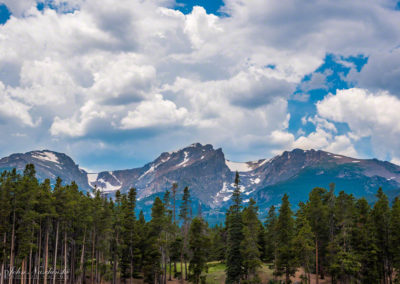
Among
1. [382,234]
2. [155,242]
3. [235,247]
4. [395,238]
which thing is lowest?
[235,247]

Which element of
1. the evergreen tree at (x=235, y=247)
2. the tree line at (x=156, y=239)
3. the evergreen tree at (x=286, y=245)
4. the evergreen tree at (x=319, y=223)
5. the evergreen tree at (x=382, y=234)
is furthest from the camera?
the evergreen tree at (x=319, y=223)

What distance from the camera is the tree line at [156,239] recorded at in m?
51.1

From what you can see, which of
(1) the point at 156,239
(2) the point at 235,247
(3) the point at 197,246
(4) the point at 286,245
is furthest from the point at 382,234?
(1) the point at 156,239

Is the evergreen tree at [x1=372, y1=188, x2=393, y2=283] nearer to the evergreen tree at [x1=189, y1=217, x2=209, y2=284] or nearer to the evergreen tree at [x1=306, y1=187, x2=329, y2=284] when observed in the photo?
the evergreen tree at [x1=306, y1=187, x2=329, y2=284]

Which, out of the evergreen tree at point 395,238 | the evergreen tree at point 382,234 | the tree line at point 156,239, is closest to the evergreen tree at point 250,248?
the tree line at point 156,239

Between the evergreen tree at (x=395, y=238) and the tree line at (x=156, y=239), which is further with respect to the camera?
the evergreen tree at (x=395, y=238)

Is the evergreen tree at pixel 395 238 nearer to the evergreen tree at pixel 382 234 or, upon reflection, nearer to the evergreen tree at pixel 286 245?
the evergreen tree at pixel 382 234

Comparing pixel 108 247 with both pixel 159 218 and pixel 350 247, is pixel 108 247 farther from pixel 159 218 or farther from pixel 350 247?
pixel 350 247

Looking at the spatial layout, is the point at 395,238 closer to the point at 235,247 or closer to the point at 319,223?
the point at 319,223

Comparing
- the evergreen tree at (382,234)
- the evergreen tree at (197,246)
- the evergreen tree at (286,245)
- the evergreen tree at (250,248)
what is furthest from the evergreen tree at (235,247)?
the evergreen tree at (382,234)

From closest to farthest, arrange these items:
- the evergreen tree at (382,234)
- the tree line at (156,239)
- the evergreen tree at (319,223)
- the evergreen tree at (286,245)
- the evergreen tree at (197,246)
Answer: the tree line at (156,239) → the evergreen tree at (382,234) → the evergreen tree at (286,245) → the evergreen tree at (319,223) → the evergreen tree at (197,246)

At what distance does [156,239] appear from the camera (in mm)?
66500

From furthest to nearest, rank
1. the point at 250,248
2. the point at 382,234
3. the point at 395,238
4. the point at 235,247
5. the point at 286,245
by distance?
the point at 286,245 < the point at 235,247 < the point at 250,248 < the point at 382,234 < the point at 395,238

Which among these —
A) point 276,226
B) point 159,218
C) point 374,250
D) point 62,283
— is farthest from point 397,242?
point 62,283
